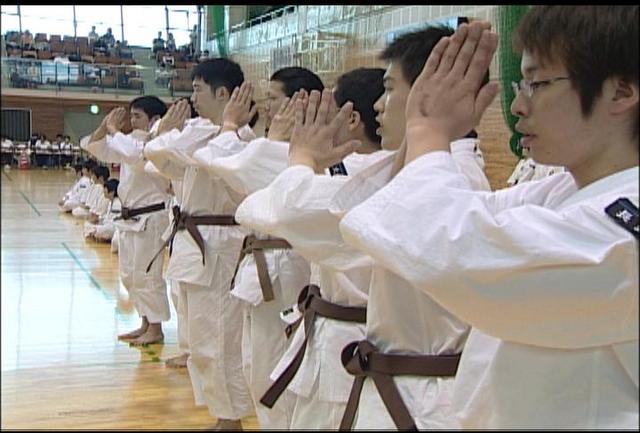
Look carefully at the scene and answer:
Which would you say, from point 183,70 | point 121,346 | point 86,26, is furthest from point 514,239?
point 121,346

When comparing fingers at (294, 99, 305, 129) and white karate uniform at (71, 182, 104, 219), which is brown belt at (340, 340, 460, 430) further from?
white karate uniform at (71, 182, 104, 219)

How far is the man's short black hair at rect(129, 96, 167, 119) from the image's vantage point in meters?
1.74

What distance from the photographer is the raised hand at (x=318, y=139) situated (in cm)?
129

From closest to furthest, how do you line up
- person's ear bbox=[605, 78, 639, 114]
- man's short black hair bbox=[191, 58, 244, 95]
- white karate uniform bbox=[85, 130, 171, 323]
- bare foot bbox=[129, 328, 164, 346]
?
person's ear bbox=[605, 78, 639, 114], man's short black hair bbox=[191, 58, 244, 95], bare foot bbox=[129, 328, 164, 346], white karate uniform bbox=[85, 130, 171, 323]

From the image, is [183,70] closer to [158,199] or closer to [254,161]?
[254,161]

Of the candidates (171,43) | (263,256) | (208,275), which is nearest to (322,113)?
(171,43)

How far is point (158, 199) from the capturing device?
11.3 ft

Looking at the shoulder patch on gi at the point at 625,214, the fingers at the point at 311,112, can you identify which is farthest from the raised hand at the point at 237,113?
the shoulder patch on gi at the point at 625,214

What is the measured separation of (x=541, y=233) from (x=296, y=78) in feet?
4.06

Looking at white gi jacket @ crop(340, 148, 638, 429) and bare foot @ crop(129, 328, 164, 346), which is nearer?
white gi jacket @ crop(340, 148, 638, 429)

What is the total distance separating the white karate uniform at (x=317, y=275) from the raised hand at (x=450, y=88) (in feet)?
1.19

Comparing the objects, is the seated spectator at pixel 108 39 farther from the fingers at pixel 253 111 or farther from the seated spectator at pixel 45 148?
the fingers at pixel 253 111

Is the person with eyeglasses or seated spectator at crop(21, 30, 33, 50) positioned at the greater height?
seated spectator at crop(21, 30, 33, 50)

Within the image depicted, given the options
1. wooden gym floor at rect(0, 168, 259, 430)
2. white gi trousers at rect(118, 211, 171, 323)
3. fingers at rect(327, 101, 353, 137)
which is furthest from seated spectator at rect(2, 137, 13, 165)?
white gi trousers at rect(118, 211, 171, 323)
